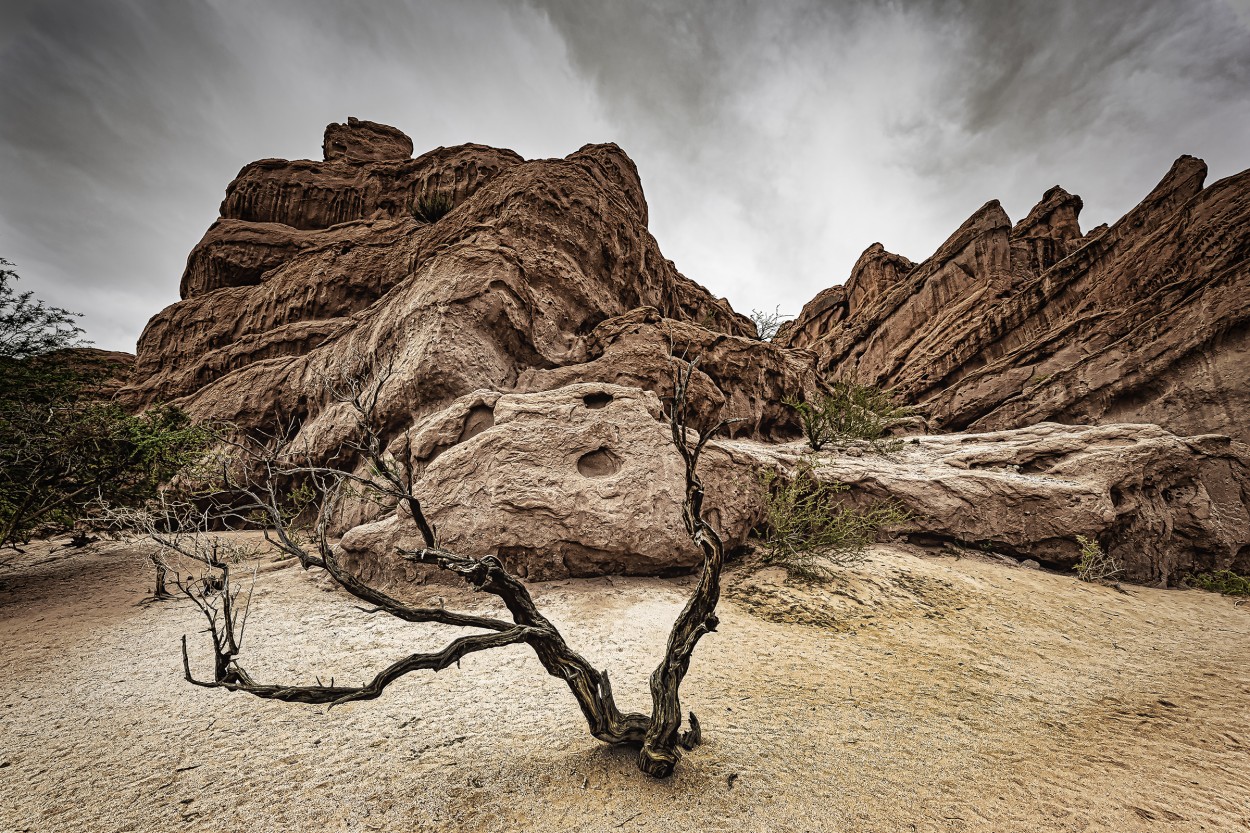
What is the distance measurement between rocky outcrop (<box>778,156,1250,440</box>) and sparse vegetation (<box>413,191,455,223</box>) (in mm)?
24230

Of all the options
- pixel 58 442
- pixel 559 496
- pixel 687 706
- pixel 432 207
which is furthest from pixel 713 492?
pixel 432 207

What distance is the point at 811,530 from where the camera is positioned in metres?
8.44

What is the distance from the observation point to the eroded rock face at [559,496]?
7445 millimetres

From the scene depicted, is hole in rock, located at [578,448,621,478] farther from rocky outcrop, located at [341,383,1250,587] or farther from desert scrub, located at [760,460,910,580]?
desert scrub, located at [760,460,910,580]

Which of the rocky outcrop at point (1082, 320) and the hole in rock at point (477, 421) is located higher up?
the rocky outcrop at point (1082, 320)

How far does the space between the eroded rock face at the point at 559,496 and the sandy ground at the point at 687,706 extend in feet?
2.71

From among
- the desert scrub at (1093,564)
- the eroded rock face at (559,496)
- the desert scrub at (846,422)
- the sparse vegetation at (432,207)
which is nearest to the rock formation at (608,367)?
the eroded rock face at (559,496)

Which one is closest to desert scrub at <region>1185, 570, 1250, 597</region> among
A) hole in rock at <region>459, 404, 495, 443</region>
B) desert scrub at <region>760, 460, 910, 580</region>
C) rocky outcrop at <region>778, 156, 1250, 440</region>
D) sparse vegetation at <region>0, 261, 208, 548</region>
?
rocky outcrop at <region>778, 156, 1250, 440</region>

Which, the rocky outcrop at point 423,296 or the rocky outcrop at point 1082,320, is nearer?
the rocky outcrop at point 423,296

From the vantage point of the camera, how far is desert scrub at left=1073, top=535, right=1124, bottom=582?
341 inches

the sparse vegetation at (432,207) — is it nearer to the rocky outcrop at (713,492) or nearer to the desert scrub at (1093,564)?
the rocky outcrop at (713,492)

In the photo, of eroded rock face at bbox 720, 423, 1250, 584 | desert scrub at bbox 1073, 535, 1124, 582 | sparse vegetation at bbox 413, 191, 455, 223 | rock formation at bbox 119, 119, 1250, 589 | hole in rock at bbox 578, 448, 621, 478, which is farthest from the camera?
sparse vegetation at bbox 413, 191, 455, 223

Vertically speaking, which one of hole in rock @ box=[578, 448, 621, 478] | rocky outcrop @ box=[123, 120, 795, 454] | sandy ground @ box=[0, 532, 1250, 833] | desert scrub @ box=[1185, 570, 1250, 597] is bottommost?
sandy ground @ box=[0, 532, 1250, 833]

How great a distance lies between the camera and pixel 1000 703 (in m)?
4.20
